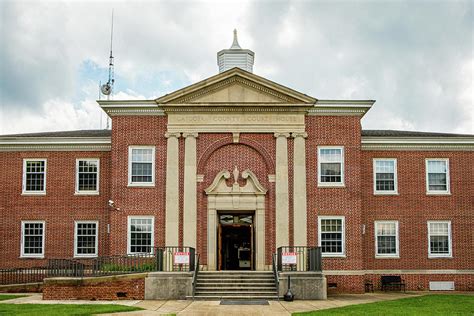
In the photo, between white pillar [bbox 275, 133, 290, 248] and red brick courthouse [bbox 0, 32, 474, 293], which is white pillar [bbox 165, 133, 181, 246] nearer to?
red brick courthouse [bbox 0, 32, 474, 293]

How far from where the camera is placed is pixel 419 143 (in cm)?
3112

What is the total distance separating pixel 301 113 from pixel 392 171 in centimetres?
562

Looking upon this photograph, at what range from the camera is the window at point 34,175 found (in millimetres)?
31469

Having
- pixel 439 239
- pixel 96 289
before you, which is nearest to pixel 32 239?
pixel 96 289

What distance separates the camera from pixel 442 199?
31141mm

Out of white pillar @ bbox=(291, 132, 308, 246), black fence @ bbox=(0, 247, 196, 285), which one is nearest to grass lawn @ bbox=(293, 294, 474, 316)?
white pillar @ bbox=(291, 132, 308, 246)

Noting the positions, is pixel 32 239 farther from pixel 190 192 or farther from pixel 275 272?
pixel 275 272

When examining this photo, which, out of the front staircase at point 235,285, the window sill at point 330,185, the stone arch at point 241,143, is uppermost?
the stone arch at point 241,143

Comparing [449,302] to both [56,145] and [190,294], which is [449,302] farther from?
[56,145]

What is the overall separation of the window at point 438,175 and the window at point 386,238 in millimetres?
2713

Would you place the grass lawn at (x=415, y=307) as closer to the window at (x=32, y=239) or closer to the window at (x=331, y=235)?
the window at (x=331, y=235)

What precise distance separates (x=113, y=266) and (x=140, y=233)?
2588 mm

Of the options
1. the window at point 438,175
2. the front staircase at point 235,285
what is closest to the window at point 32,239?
the front staircase at point 235,285

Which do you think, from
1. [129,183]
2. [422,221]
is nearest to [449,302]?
[422,221]
